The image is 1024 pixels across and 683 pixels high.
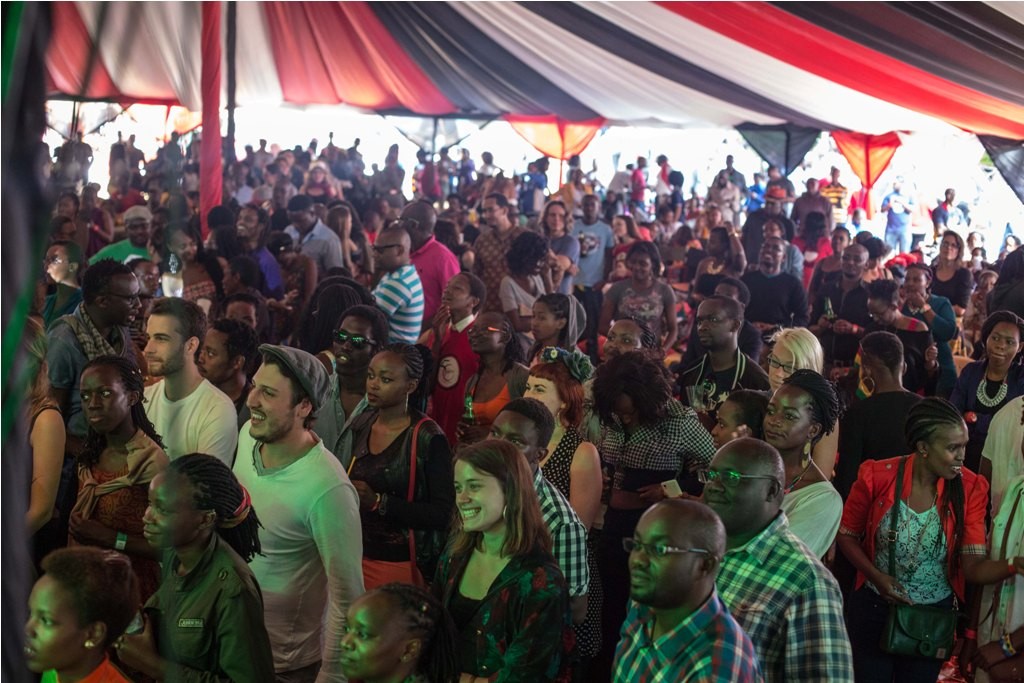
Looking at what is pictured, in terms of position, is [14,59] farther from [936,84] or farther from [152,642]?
[936,84]

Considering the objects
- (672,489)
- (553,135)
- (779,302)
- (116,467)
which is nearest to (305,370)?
(116,467)

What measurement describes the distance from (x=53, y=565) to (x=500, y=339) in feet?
9.18

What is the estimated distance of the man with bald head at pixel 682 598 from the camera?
7.15ft

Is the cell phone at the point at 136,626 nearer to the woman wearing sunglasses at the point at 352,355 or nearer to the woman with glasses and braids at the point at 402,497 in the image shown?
the woman with glasses and braids at the point at 402,497

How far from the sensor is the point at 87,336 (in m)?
4.22

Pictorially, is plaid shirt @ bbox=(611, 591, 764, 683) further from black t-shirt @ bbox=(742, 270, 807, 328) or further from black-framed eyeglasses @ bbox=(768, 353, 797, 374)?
black t-shirt @ bbox=(742, 270, 807, 328)

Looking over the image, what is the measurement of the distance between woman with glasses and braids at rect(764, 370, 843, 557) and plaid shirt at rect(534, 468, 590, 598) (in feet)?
1.93

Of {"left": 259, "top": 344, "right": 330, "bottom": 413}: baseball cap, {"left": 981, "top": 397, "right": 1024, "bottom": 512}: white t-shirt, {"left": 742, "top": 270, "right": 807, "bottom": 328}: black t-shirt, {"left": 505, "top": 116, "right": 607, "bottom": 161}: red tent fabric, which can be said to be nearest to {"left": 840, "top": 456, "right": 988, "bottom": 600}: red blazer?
{"left": 981, "top": 397, "right": 1024, "bottom": 512}: white t-shirt

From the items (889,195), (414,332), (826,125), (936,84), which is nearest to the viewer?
(414,332)

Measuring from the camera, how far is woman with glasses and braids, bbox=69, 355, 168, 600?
303 cm

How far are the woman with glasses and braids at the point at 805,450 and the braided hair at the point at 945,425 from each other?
10.1 inches

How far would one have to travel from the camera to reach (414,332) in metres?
5.65

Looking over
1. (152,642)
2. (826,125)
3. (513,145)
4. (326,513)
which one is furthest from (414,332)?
(513,145)

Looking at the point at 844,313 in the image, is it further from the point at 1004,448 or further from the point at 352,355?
the point at 352,355
